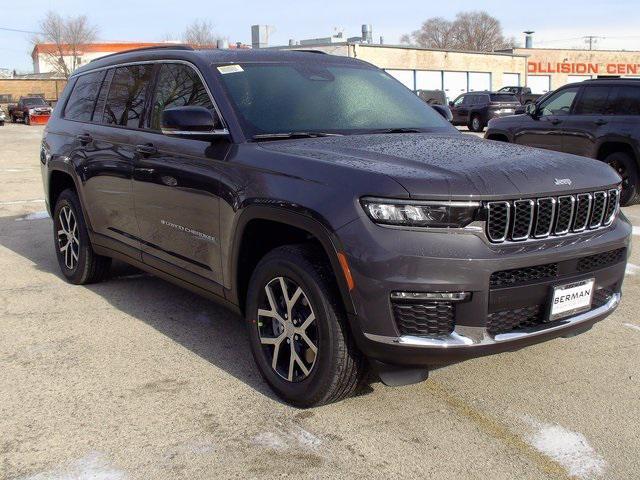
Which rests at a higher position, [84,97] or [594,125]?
[84,97]

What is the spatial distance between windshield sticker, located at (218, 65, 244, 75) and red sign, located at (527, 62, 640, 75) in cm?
6208

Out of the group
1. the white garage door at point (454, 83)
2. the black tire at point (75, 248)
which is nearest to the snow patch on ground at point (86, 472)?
the black tire at point (75, 248)

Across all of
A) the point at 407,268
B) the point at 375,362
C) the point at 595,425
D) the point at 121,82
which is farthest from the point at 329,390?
the point at 121,82

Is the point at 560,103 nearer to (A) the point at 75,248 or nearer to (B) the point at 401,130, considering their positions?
(B) the point at 401,130

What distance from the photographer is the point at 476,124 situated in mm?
30797

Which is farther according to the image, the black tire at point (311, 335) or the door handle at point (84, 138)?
the door handle at point (84, 138)

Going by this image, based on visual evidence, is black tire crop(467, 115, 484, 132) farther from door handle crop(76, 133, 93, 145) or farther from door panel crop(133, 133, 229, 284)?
door panel crop(133, 133, 229, 284)

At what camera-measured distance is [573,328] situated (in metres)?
3.65

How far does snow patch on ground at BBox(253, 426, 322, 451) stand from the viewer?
3391 mm

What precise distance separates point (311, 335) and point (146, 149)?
1.96 meters

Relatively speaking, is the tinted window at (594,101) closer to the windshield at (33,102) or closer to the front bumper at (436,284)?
the front bumper at (436,284)

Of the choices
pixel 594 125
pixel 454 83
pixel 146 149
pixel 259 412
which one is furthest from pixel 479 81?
pixel 259 412

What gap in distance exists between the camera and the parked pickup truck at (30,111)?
41188mm

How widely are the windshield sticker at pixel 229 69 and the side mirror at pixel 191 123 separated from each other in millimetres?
402
